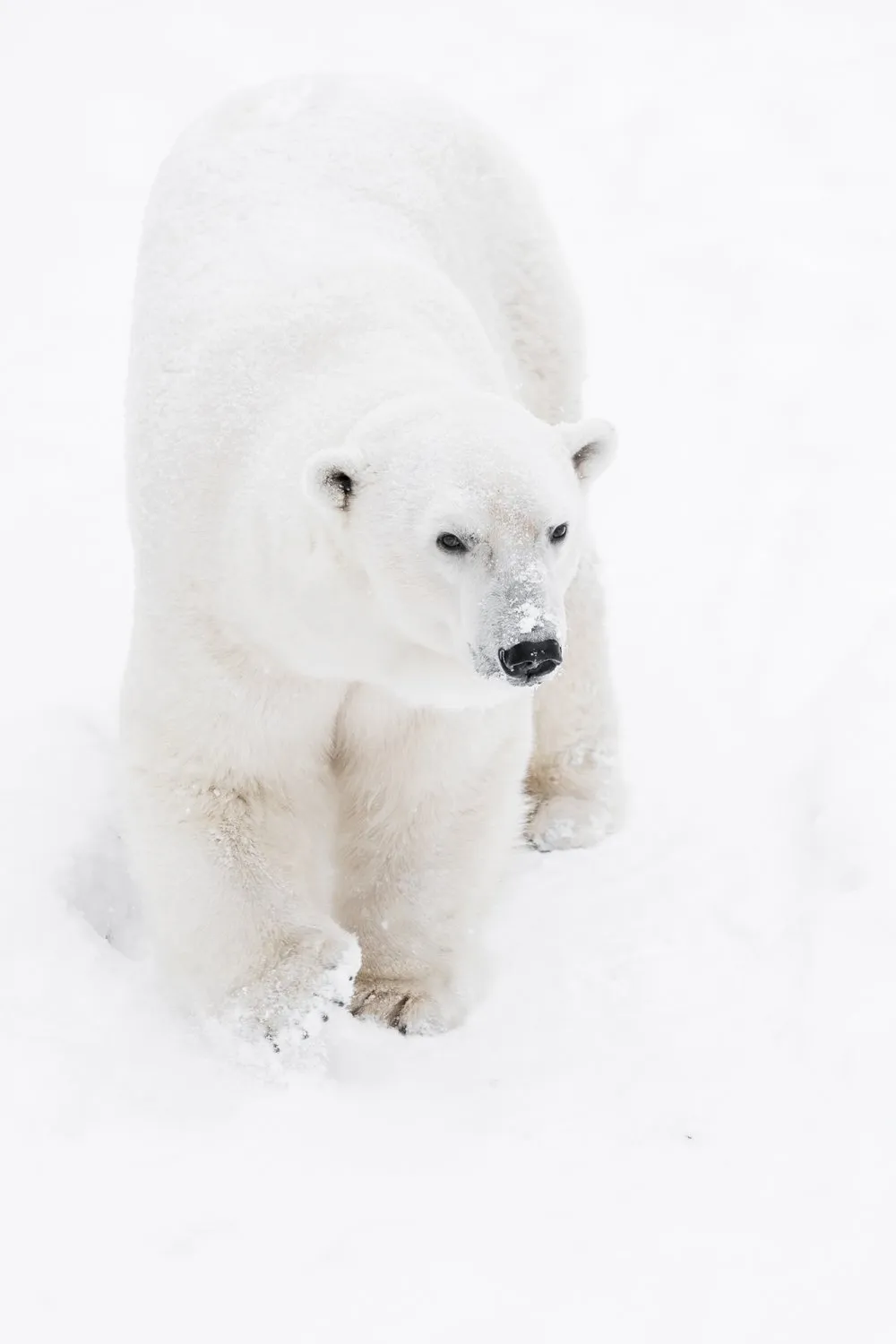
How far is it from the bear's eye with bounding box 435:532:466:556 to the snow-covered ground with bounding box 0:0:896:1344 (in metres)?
1.09

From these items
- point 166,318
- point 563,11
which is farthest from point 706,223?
point 166,318

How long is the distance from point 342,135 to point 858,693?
1.97 m

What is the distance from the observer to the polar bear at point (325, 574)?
285 cm

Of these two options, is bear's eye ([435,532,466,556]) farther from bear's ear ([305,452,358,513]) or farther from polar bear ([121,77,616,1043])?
bear's ear ([305,452,358,513])

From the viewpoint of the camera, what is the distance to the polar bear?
285cm

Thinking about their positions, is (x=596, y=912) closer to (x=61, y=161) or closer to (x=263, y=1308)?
(x=263, y=1308)

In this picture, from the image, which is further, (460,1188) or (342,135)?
(342,135)

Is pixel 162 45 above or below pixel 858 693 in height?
above

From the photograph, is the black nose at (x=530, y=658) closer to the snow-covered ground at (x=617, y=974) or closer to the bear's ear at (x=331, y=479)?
the bear's ear at (x=331, y=479)

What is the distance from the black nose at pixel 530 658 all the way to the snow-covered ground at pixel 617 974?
35.5 inches

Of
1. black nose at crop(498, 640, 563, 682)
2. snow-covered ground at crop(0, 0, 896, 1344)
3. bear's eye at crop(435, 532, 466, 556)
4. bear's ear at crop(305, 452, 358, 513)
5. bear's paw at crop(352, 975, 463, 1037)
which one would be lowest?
bear's paw at crop(352, 975, 463, 1037)

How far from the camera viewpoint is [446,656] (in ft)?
9.76

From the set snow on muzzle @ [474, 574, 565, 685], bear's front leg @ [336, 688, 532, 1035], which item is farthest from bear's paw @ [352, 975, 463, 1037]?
snow on muzzle @ [474, 574, 565, 685]

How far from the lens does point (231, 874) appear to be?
3.44m
